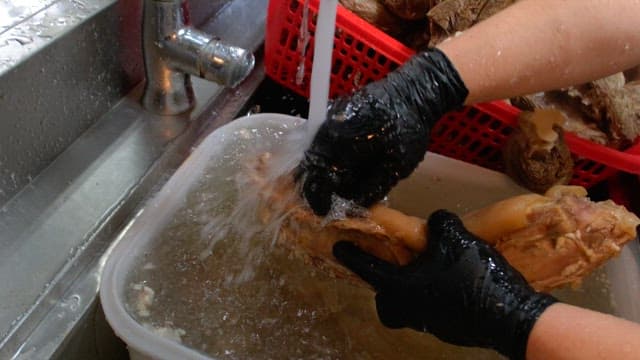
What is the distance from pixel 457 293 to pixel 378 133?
23 centimetres

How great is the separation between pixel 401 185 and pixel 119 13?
56 centimetres

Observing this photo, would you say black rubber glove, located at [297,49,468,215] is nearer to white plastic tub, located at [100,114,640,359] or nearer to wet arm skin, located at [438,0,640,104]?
wet arm skin, located at [438,0,640,104]

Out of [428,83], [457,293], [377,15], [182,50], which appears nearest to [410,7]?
[377,15]

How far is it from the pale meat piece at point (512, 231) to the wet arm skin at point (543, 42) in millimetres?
184

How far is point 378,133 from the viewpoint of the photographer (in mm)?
856

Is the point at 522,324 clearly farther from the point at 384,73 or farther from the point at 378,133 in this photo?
the point at 384,73

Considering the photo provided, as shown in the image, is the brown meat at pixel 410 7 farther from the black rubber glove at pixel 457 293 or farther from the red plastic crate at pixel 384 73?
the black rubber glove at pixel 457 293

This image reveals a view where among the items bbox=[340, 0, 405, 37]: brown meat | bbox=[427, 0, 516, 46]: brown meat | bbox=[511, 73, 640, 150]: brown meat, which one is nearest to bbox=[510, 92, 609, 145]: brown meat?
bbox=[511, 73, 640, 150]: brown meat

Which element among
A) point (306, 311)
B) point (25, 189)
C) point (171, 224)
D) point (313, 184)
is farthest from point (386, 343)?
point (25, 189)

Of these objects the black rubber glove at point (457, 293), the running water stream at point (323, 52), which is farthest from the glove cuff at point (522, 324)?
the running water stream at point (323, 52)

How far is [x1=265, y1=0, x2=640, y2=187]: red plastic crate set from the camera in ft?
3.59

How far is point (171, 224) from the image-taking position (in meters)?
0.95

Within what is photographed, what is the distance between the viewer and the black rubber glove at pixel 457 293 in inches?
30.3

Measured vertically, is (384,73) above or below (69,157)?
above
